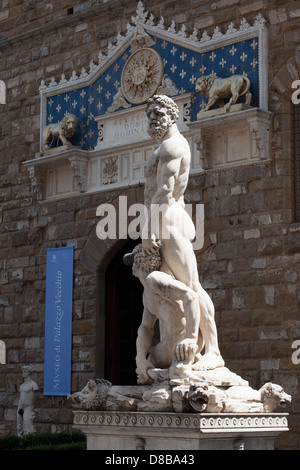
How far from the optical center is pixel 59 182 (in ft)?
51.0

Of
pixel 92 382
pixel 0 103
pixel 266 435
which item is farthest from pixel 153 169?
pixel 0 103

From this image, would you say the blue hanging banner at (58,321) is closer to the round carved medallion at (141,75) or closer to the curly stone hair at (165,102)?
the round carved medallion at (141,75)

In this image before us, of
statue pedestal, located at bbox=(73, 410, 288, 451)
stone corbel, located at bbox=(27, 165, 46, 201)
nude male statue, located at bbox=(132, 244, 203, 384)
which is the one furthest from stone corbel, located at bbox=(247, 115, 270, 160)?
statue pedestal, located at bbox=(73, 410, 288, 451)

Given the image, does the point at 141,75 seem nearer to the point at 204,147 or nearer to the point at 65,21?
the point at 204,147

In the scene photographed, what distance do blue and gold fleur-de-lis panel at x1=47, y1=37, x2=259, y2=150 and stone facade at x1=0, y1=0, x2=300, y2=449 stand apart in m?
0.37

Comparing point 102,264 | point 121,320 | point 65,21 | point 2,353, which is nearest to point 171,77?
point 65,21

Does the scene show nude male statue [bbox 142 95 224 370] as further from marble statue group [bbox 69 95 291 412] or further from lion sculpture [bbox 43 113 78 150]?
lion sculpture [bbox 43 113 78 150]

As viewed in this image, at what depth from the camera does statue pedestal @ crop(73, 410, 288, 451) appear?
732 cm

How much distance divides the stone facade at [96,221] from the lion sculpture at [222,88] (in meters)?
0.40

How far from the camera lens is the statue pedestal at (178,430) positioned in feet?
24.0

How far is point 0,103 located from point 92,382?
383 inches

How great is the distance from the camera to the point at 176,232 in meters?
8.21

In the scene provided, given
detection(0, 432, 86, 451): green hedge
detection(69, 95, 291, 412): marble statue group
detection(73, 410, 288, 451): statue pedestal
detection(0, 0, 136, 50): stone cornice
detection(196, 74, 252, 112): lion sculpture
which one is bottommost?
detection(0, 432, 86, 451): green hedge

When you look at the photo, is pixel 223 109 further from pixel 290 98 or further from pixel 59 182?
pixel 59 182
